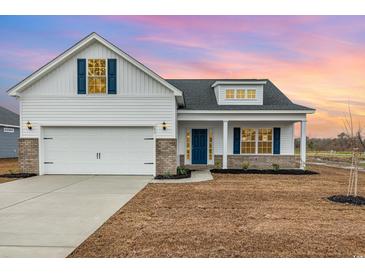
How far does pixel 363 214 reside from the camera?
21.3 ft

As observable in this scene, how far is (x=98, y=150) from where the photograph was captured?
512 inches

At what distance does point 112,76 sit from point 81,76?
54.5 inches

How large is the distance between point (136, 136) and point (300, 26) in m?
9.84

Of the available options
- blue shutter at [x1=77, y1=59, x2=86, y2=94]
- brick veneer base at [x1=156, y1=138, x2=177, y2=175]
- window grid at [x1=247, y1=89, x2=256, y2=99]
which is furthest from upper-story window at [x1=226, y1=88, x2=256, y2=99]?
blue shutter at [x1=77, y1=59, x2=86, y2=94]

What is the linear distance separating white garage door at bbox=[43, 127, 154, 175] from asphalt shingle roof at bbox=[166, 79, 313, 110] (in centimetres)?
378

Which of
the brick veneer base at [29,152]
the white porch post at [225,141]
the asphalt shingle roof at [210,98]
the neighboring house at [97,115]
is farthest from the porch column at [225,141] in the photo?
the brick veneer base at [29,152]

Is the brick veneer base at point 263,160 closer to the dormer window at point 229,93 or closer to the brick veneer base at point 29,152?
the dormer window at point 229,93

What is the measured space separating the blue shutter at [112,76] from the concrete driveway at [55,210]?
399 centimetres

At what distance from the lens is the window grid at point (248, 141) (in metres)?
16.5

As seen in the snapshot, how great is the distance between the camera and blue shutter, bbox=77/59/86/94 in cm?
1261

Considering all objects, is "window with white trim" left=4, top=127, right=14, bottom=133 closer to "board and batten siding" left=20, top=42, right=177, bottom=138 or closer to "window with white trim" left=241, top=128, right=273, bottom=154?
"board and batten siding" left=20, top=42, right=177, bottom=138

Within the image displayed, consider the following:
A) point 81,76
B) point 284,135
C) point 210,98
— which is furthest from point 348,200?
point 81,76

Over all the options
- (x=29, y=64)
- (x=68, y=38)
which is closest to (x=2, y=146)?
(x=29, y=64)

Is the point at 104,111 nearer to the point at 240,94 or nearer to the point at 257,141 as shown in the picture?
the point at 240,94
